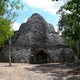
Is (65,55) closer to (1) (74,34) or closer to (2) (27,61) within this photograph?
(2) (27,61)

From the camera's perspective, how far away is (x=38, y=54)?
178 ft

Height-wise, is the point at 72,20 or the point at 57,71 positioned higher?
the point at 72,20

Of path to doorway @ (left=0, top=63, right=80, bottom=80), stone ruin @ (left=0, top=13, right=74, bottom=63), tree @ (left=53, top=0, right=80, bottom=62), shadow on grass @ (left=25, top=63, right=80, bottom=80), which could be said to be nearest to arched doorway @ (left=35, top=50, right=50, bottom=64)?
stone ruin @ (left=0, top=13, right=74, bottom=63)

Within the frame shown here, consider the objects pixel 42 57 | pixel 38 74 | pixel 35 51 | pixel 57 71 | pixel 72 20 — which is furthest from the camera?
pixel 42 57

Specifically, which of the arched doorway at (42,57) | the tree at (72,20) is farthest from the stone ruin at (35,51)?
the tree at (72,20)

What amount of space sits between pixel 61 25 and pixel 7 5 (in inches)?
997

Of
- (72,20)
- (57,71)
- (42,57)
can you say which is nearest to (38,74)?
(57,71)

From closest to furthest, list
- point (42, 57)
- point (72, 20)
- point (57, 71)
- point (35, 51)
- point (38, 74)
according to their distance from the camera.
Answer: point (38, 74)
point (57, 71)
point (72, 20)
point (35, 51)
point (42, 57)

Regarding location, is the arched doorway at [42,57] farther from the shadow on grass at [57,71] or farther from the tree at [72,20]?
the shadow on grass at [57,71]

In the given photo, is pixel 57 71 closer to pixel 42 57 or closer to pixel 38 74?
pixel 38 74

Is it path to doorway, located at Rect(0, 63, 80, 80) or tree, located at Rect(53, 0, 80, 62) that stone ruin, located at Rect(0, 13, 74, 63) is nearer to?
tree, located at Rect(53, 0, 80, 62)

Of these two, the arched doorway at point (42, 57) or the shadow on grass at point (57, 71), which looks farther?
the arched doorway at point (42, 57)

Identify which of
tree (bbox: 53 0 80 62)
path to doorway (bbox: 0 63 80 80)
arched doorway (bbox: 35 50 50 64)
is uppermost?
tree (bbox: 53 0 80 62)

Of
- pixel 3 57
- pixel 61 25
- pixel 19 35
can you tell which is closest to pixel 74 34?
pixel 61 25
